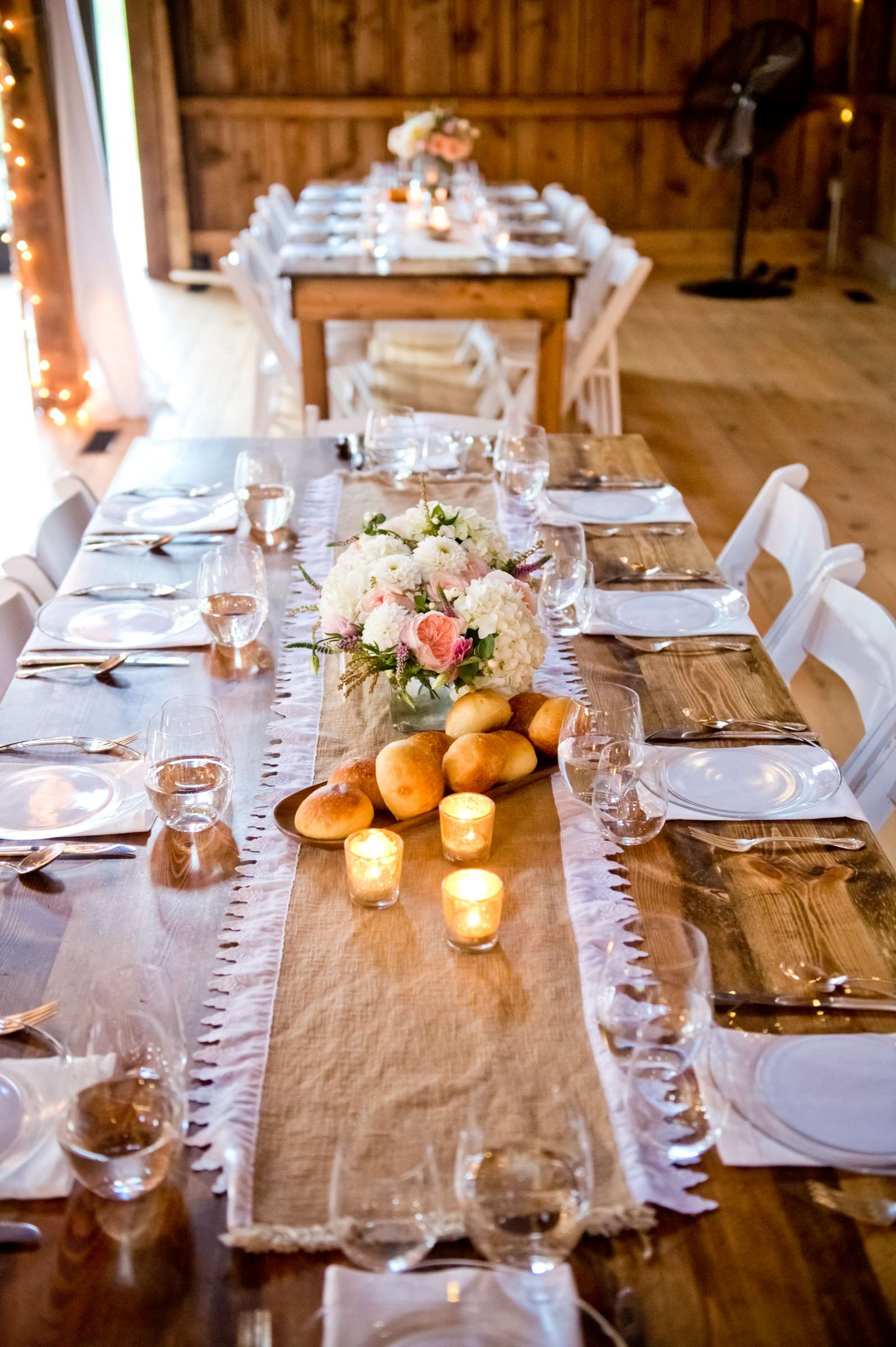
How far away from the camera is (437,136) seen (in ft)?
16.4

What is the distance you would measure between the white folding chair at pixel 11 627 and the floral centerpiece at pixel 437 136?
3689mm

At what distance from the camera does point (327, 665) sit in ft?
5.48

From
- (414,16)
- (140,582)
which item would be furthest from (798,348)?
(140,582)

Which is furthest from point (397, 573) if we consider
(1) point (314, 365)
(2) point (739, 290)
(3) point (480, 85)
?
(3) point (480, 85)

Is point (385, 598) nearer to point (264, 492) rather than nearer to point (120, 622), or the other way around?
point (120, 622)

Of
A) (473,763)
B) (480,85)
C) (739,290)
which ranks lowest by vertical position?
(739,290)

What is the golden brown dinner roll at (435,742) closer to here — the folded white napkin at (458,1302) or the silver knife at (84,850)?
the silver knife at (84,850)

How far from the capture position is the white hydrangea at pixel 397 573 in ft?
4.55

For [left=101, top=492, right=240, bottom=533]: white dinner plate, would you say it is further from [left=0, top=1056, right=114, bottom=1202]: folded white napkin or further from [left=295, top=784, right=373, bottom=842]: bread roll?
[left=0, top=1056, right=114, bottom=1202]: folded white napkin

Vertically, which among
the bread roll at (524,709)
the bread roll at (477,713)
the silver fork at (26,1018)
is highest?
the bread roll at (477,713)

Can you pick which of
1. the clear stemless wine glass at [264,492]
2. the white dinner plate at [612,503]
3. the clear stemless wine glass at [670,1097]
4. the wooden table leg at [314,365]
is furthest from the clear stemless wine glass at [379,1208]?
the wooden table leg at [314,365]

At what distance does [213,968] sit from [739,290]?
6.50 meters

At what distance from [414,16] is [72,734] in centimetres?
637

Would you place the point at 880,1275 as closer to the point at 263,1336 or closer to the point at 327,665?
the point at 263,1336
